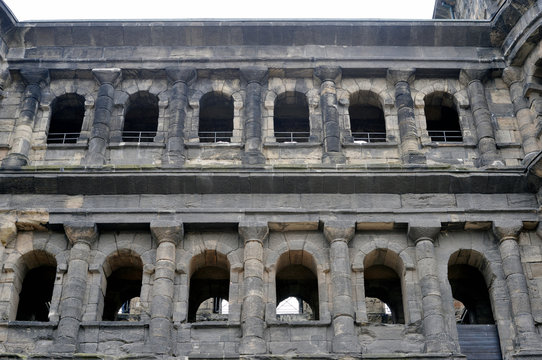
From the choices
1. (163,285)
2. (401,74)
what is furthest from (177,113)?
(401,74)

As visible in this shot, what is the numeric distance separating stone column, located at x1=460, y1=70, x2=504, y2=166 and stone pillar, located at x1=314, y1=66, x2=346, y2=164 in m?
3.54

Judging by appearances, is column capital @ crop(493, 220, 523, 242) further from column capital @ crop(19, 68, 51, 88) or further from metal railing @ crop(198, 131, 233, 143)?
column capital @ crop(19, 68, 51, 88)

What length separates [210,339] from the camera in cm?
2055

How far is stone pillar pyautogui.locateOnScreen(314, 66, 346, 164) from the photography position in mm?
23234

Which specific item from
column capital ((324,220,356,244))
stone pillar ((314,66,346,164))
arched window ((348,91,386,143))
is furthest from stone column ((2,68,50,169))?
arched window ((348,91,386,143))

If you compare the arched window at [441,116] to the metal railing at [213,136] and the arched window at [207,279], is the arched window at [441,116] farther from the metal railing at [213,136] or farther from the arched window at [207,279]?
the arched window at [207,279]

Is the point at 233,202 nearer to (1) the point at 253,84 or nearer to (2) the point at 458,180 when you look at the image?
(1) the point at 253,84

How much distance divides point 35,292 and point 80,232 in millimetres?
3067

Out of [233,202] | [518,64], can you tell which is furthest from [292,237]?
[518,64]

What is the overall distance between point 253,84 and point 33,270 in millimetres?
7525

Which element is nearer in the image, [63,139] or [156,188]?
[156,188]

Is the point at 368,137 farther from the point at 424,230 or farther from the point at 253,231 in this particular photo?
the point at 253,231

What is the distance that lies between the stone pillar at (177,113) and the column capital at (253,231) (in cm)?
247

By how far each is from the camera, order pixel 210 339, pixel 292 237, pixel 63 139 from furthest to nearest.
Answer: pixel 63 139, pixel 292 237, pixel 210 339
